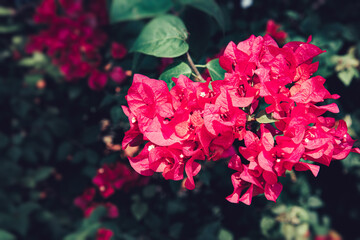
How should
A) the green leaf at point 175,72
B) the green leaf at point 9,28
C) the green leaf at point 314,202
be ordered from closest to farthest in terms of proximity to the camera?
the green leaf at point 175,72, the green leaf at point 314,202, the green leaf at point 9,28

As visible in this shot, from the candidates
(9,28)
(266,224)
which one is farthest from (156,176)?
(9,28)

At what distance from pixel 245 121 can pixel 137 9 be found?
0.62 meters

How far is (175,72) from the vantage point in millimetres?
648

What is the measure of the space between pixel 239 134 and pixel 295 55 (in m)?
0.19

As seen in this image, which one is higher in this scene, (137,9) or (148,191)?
(137,9)

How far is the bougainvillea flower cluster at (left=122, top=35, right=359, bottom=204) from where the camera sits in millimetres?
519

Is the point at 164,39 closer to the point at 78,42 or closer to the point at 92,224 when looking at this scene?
the point at 78,42

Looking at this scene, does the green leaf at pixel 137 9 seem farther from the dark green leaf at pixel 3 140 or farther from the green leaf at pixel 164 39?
the dark green leaf at pixel 3 140

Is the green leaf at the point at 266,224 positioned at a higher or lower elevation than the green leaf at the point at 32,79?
higher

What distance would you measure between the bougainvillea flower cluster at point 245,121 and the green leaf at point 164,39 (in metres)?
0.13

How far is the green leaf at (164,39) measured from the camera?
2.22 feet

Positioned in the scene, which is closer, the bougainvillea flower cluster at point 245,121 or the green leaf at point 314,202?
the bougainvillea flower cluster at point 245,121

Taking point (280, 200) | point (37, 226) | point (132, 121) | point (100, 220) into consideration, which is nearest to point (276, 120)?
point (132, 121)

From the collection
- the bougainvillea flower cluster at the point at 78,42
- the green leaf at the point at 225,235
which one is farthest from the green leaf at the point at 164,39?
the green leaf at the point at 225,235
